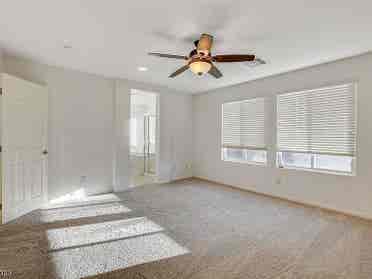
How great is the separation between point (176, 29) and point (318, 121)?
2869 mm

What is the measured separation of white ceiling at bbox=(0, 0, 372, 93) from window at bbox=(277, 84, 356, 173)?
63 cm

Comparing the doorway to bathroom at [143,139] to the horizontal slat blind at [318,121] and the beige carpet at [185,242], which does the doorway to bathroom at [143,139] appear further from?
the horizontal slat blind at [318,121]

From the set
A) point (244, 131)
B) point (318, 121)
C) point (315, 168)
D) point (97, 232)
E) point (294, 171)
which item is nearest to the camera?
point (97, 232)

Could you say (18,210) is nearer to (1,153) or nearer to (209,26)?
(1,153)

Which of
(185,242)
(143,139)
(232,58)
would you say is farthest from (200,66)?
(143,139)

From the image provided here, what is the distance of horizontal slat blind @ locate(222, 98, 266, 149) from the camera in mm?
4637

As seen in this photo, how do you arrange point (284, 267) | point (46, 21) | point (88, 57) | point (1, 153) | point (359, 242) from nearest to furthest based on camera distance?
point (284, 267) → point (46, 21) → point (359, 242) → point (1, 153) → point (88, 57)

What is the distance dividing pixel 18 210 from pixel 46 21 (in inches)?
104

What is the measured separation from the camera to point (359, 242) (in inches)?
98.7

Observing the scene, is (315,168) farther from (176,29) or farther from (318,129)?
(176,29)

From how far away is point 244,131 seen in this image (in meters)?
4.98

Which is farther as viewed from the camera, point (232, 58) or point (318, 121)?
point (318, 121)

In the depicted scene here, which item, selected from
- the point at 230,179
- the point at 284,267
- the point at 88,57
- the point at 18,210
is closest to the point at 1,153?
the point at 18,210

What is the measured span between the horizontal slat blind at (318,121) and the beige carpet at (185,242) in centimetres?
111
